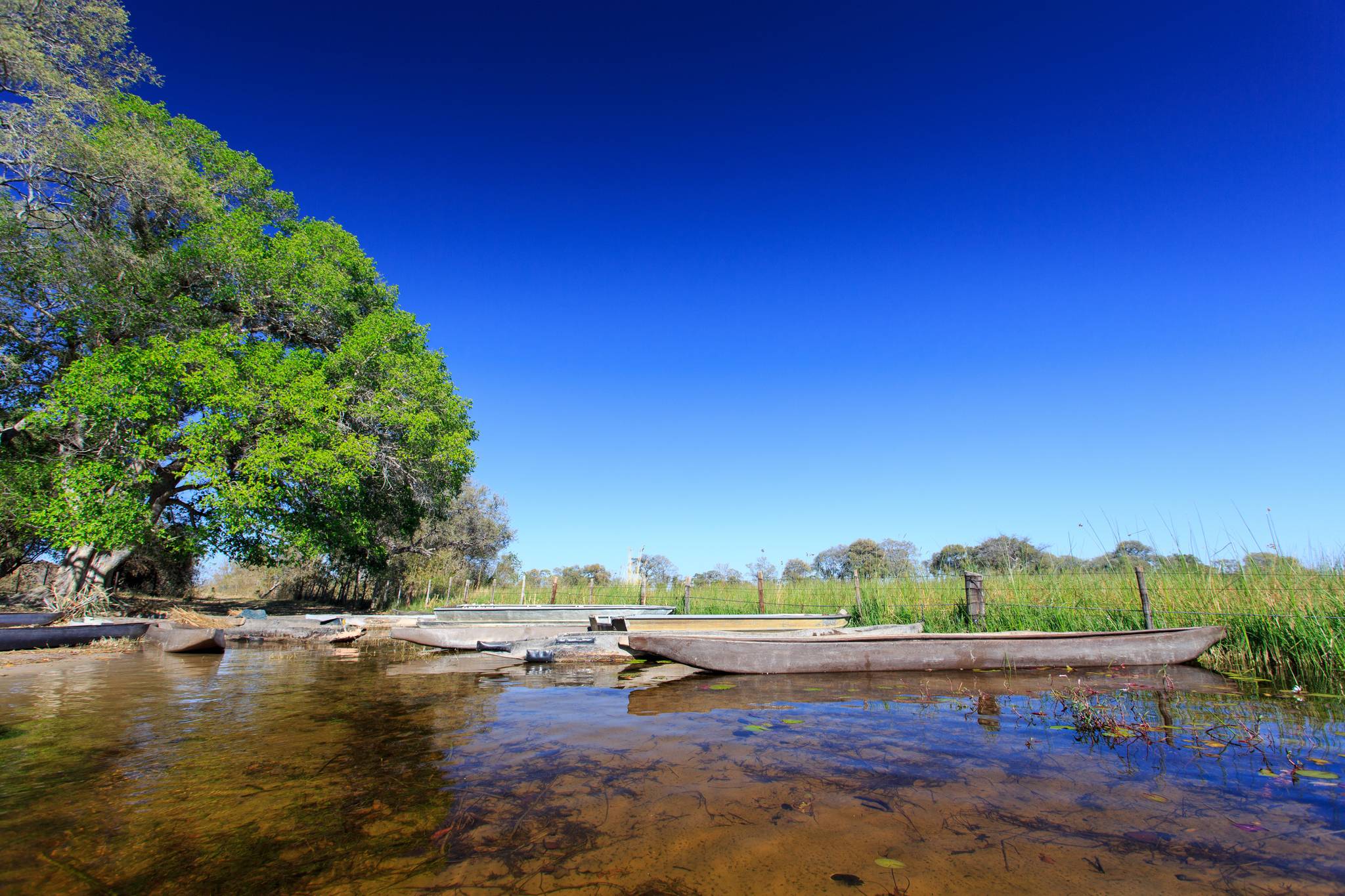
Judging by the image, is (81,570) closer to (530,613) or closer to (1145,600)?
(530,613)

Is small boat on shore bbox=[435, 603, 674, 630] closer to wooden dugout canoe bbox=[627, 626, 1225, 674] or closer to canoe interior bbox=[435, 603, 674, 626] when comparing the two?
canoe interior bbox=[435, 603, 674, 626]

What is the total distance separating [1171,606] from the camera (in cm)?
884

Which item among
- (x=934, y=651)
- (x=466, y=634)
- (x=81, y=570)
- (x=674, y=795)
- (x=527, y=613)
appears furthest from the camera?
(x=527, y=613)

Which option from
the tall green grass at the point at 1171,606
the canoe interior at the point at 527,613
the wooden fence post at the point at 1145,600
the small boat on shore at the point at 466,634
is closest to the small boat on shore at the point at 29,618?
the small boat on shore at the point at 466,634

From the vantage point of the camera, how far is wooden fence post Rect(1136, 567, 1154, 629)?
8531 mm

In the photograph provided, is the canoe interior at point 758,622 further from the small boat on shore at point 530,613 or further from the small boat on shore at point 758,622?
the small boat on shore at point 530,613

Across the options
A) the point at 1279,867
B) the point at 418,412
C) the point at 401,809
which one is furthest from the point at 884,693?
the point at 418,412

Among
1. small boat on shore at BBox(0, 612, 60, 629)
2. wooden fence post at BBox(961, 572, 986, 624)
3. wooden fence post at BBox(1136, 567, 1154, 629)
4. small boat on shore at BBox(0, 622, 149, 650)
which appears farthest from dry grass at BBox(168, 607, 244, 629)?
wooden fence post at BBox(1136, 567, 1154, 629)

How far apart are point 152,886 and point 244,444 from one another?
48.8 feet

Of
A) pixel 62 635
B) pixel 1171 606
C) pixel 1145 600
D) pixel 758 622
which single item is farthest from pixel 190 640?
pixel 1171 606

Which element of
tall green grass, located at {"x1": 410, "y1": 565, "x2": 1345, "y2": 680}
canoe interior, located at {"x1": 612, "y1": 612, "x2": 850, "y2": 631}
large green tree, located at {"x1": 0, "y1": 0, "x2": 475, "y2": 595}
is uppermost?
large green tree, located at {"x1": 0, "y1": 0, "x2": 475, "y2": 595}

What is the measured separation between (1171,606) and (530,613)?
43.0 ft

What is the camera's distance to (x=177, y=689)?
5.93 m

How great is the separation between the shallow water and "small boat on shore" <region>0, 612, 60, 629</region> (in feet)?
24.5
